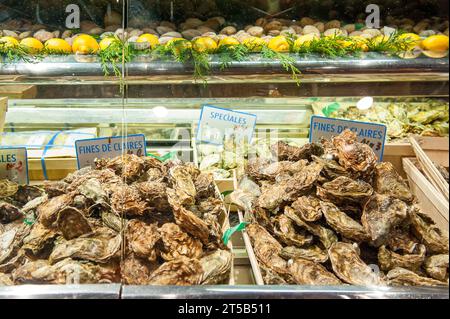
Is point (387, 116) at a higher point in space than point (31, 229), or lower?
higher

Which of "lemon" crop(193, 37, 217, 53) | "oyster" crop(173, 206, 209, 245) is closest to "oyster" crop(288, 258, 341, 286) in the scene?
"oyster" crop(173, 206, 209, 245)

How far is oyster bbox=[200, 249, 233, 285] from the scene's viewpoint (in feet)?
5.10

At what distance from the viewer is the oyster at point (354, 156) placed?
1.94 meters

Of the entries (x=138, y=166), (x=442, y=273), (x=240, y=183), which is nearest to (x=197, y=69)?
(x=138, y=166)

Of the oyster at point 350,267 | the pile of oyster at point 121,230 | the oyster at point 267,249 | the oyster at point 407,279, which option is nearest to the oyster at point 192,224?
the pile of oyster at point 121,230

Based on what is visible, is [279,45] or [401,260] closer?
[401,260]

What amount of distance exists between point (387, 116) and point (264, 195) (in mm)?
1178

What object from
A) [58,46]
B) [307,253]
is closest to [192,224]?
[307,253]

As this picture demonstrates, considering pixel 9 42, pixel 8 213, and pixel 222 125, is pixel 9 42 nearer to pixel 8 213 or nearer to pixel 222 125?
pixel 8 213

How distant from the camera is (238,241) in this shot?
6.46ft

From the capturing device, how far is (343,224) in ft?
5.80

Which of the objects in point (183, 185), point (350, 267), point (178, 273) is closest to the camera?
point (178, 273)

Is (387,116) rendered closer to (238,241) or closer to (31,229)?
(238,241)

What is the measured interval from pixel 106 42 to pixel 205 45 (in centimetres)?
44
